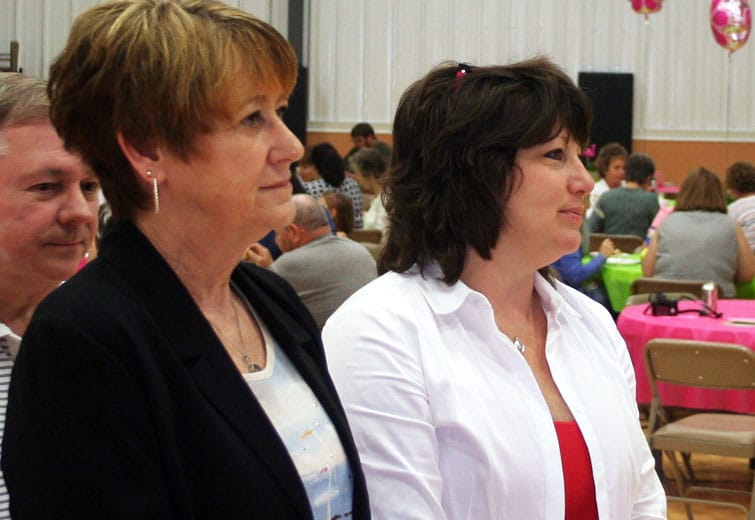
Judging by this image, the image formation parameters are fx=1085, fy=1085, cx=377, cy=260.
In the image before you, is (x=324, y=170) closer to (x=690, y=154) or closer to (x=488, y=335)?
(x=488, y=335)

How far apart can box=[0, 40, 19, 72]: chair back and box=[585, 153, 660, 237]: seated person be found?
655 cm

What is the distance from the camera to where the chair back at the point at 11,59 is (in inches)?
464

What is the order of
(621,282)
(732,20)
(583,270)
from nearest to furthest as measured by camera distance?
(583,270)
(621,282)
(732,20)

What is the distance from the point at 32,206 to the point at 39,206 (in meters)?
0.01

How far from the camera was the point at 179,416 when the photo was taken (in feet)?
4.03

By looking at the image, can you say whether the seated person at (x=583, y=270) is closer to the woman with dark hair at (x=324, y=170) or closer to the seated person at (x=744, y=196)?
the seated person at (x=744, y=196)

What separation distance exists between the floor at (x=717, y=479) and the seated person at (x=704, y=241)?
121 centimetres

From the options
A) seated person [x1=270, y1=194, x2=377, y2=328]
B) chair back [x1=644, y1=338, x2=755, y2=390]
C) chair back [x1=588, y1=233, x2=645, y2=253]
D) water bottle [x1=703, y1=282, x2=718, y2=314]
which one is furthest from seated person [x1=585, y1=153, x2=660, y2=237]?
chair back [x1=644, y1=338, x2=755, y2=390]

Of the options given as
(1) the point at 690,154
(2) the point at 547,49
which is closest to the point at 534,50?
(2) the point at 547,49

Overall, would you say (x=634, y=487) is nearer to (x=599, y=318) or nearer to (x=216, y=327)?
(x=599, y=318)

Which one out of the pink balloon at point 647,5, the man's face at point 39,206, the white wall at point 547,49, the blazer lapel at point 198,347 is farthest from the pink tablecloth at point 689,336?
the white wall at point 547,49

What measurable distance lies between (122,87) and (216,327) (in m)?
0.33

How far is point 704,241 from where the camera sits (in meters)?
6.97

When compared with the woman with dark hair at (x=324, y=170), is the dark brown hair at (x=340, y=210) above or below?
below
